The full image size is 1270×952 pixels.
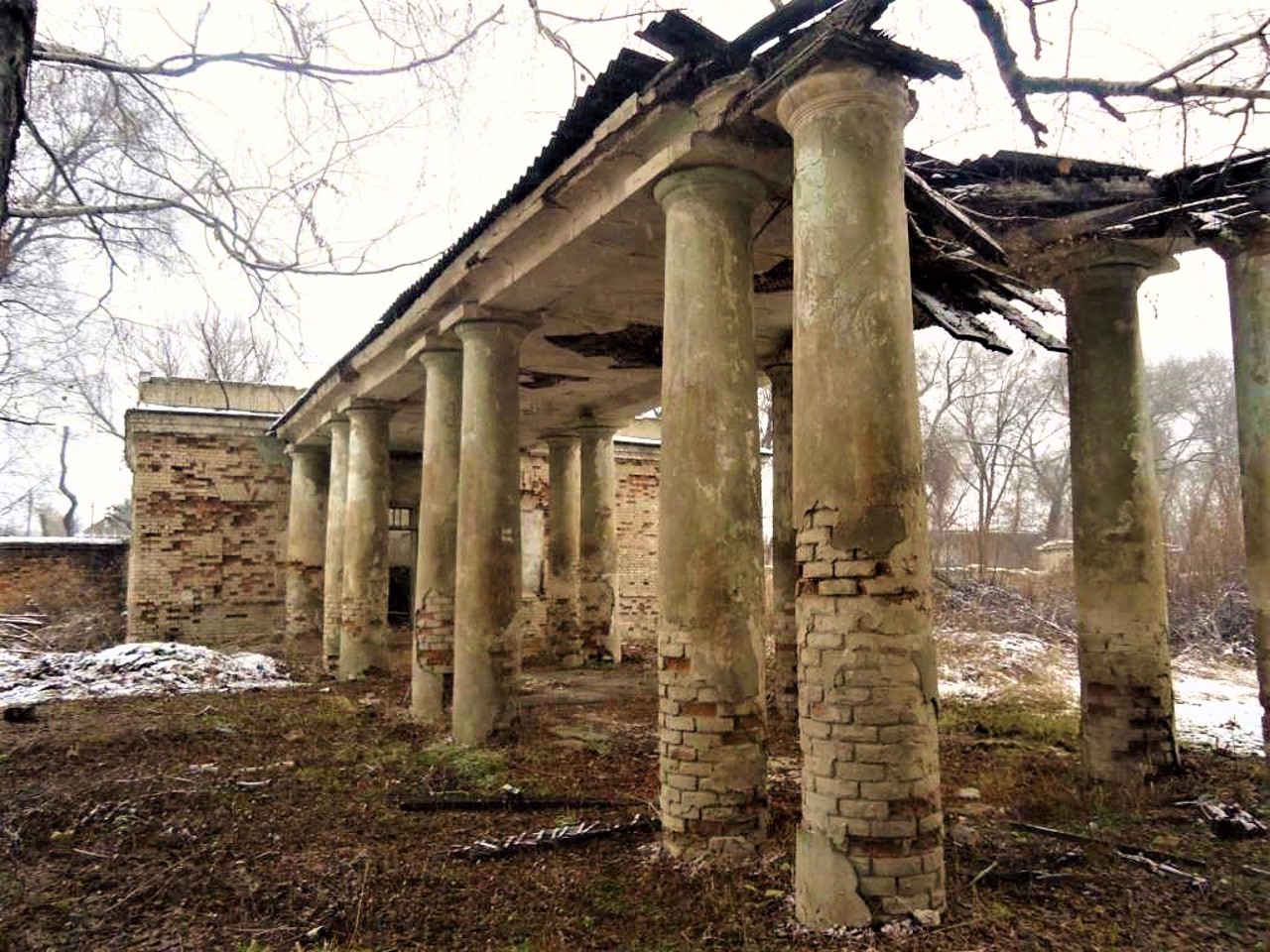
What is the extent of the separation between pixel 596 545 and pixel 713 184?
9.07m

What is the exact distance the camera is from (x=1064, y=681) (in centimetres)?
1210

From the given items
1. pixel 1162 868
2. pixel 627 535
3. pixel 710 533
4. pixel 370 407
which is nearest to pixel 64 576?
pixel 370 407

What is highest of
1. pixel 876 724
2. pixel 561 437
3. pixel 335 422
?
pixel 335 422

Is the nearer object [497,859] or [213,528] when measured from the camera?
[497,859]

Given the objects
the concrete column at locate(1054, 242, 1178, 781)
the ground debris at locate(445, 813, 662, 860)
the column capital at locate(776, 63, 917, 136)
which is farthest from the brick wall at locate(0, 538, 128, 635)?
the column capital at locate(776, 63, 917, 136)

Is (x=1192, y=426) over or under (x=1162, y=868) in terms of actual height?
over

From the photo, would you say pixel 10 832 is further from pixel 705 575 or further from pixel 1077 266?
pixel 1077 266

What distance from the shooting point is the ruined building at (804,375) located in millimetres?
3928

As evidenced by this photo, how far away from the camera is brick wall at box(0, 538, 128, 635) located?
1655 cm

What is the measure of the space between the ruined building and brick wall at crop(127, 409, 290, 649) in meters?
5.83

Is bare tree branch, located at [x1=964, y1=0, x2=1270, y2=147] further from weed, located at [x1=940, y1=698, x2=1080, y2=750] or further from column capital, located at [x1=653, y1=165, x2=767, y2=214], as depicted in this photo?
weed, located at [x1=940, y1=698, x2=1080, y2=750]

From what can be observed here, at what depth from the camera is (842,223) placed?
4148mm

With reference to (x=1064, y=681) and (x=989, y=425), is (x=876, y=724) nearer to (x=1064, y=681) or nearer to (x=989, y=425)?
(x=1064, y=681)

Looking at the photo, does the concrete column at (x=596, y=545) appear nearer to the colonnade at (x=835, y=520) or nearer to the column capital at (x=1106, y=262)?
the colonnade at (x=835, y=520)
